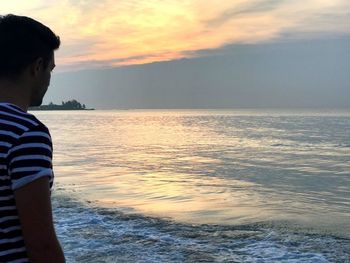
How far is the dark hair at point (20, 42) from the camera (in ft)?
5.90

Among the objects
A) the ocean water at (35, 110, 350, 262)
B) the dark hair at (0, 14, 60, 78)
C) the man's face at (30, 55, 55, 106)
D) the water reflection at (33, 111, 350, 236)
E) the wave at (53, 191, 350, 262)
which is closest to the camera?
the dark hair at (0, 14, 60, 78)

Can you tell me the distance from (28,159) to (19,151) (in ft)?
0.14

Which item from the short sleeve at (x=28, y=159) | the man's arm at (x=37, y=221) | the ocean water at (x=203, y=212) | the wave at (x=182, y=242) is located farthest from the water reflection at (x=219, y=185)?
the short sleeve at (x=28, y=159)

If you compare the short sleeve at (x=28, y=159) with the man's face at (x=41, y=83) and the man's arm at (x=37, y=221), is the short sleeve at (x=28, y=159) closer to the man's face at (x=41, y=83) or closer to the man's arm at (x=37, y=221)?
the man's arm at (x=37, y=221)

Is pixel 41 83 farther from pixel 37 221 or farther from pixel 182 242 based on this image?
pixel 182 242

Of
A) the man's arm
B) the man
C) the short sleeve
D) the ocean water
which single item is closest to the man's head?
the man

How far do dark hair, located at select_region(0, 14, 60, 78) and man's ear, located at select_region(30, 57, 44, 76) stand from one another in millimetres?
13

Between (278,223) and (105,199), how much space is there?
4965 millimetres

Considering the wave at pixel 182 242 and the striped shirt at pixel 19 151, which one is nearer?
the striped shirt at pixel 19 151

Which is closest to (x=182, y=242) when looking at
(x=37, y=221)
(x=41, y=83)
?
(x=41, y=83)

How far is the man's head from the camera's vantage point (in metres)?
1.80

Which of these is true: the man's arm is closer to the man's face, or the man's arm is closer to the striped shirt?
the striped shirt

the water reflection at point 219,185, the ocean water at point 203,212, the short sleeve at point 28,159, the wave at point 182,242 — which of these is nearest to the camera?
the short sleeve at point 28,159

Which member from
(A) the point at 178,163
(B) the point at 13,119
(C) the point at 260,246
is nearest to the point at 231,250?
(C) the point at 260,246
